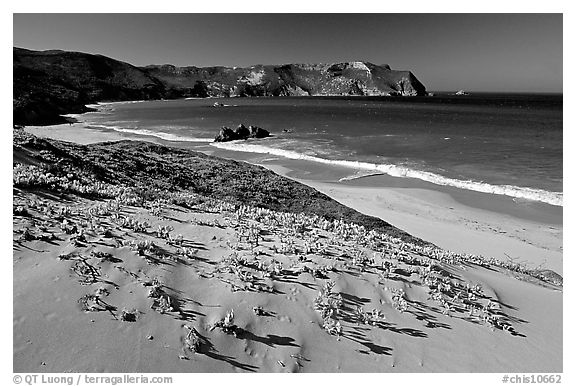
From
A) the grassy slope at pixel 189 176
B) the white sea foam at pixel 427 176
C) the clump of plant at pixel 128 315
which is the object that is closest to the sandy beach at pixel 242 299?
the clump of plant at pixel 128 315

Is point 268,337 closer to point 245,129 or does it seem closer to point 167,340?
point 167,340

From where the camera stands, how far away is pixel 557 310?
24.3 ft

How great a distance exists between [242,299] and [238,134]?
46.8m

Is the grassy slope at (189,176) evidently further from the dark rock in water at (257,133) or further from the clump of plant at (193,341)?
the dark rock in water at (257,133)

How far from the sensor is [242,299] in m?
5.71

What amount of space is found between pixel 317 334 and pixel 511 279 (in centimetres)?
619

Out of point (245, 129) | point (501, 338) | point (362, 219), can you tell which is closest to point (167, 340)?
point (501, 338)

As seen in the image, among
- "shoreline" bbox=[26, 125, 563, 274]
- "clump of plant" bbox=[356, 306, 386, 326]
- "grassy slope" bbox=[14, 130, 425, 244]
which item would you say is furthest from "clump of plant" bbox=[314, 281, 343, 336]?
"shoreline" bbox=[26, 125, 563, 274]

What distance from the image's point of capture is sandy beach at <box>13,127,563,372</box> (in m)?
4.75

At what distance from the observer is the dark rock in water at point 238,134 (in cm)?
4934

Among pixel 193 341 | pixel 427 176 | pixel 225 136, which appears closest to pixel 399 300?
pixel 193 341

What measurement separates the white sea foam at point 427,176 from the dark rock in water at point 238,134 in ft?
17.4

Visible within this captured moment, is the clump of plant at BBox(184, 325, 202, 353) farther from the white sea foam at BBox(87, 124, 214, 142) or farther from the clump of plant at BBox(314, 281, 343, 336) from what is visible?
the white sea foam at BBox(87, 124, 214, 142)

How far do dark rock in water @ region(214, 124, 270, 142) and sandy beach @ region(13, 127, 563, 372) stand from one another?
4108cm
